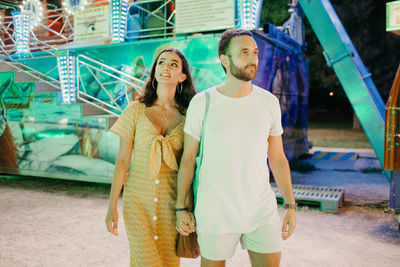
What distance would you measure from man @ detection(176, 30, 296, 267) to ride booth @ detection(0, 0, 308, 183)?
484 cm

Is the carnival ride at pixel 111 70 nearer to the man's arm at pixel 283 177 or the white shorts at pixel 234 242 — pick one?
the man's arm at pixel 283 177

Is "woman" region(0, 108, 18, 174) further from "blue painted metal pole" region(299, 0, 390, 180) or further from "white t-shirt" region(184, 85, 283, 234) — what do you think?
"white t-shirt" region(184, 85, 283, 234)

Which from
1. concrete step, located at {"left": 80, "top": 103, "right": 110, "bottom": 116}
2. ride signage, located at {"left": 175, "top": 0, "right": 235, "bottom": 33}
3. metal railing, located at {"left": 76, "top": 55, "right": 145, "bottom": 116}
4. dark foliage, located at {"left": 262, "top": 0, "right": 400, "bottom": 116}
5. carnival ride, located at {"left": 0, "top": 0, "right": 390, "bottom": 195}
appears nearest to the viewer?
ride signage, located at {"left": 175, "top": 0, "right": 235, "bottom": 33}

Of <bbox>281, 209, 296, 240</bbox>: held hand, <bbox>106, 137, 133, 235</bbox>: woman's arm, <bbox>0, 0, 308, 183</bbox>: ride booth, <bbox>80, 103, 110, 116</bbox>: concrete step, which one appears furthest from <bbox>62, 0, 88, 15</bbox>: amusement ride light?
<bbox>281, 209, 296, 240</bbox>: held hand

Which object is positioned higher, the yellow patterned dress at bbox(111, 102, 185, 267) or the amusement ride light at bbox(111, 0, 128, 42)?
the amusement ride light at bbox(111, 0, 128, 42)

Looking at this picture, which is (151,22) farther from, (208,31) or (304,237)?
(304,237)

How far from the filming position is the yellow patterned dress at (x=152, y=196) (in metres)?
2.50

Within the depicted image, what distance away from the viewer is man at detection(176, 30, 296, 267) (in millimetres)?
2148

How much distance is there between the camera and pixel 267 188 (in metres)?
2.29

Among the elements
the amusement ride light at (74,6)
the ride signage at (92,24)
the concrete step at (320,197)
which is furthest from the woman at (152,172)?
the amusement ride light at (74,6)

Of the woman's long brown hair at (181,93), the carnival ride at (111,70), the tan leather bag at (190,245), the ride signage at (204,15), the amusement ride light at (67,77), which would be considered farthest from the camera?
the amusement ride light at (67,77)

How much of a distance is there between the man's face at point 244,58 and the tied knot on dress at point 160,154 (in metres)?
0.68

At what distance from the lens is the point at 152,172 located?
2.52 m

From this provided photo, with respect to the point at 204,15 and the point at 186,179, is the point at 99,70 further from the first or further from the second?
the point at 186,179
